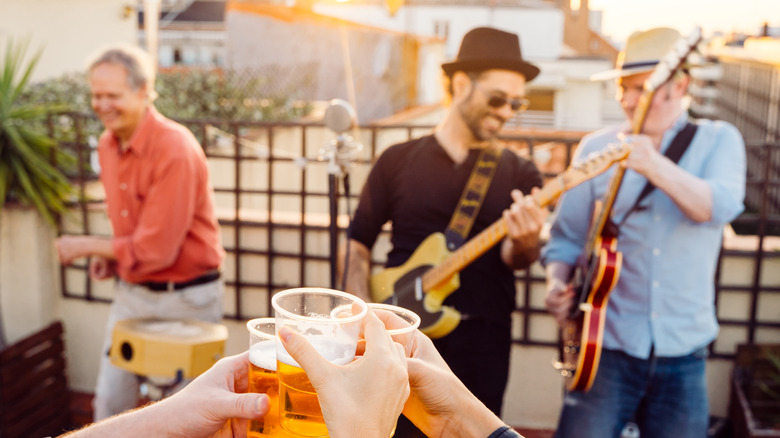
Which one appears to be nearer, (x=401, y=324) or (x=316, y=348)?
(x=316, y=348)

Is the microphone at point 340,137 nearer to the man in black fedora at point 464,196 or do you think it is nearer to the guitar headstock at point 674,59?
the man in black fedora at point 464,196

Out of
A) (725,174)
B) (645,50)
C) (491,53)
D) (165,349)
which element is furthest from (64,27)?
(725,174)

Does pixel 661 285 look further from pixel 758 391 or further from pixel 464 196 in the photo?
pixel 758 391

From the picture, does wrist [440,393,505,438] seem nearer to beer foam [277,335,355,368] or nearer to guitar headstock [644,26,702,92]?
beer foam [277,335,355,368]

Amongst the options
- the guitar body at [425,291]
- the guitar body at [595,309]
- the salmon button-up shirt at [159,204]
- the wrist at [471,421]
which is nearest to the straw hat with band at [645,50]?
the guitar body at [595,309]

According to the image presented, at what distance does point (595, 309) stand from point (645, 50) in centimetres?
102

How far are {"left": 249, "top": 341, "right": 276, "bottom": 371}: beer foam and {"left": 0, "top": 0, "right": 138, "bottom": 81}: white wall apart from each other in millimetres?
9151

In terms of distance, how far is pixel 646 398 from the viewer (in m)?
2.71

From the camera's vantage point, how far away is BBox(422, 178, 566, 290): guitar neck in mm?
2533

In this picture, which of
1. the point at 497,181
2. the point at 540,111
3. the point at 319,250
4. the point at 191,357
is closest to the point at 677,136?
the point at 497,181

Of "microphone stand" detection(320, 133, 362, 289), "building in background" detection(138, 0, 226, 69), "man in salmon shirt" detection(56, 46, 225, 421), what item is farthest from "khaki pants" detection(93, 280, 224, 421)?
"building in background" detection(138, 0, 226, 69)

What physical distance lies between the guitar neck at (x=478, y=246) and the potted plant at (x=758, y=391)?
2.00 meters

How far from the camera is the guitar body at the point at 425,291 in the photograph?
2.55 metres

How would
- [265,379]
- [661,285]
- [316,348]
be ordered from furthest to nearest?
[661,285], [265,379], [316,348]
